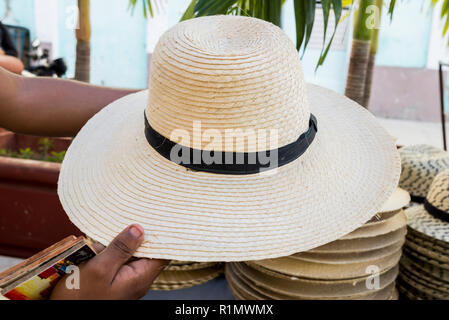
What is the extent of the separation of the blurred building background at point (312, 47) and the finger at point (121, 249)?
6.74 meters

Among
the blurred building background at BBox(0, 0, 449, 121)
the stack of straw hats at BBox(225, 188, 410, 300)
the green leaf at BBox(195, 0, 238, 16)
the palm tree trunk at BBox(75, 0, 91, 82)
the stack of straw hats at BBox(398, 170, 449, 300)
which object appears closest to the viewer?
the stack of straw hats at BBox(225, 188, 410, 300)

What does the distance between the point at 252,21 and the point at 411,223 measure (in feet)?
2.91

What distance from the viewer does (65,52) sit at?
7996mm

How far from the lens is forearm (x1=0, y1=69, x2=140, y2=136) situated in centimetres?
132

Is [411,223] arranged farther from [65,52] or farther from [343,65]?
[65,52]

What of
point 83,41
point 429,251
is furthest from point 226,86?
point 83,41

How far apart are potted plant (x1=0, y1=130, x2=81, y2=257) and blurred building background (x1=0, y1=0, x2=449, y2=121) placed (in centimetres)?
576

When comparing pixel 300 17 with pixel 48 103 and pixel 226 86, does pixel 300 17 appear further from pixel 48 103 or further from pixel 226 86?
pixel 48 103

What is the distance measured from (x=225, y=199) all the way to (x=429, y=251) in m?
0.81

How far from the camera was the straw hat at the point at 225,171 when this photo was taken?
0.83 m

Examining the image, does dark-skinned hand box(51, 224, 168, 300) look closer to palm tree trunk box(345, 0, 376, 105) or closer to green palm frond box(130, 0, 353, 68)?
green palm frond box(130, 0, 353, 68)

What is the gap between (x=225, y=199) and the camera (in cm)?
86

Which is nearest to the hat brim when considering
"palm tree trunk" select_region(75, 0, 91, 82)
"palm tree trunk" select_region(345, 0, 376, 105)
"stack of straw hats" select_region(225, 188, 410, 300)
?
"stack of straw hats" select_region(225, 188, 410, 300)
